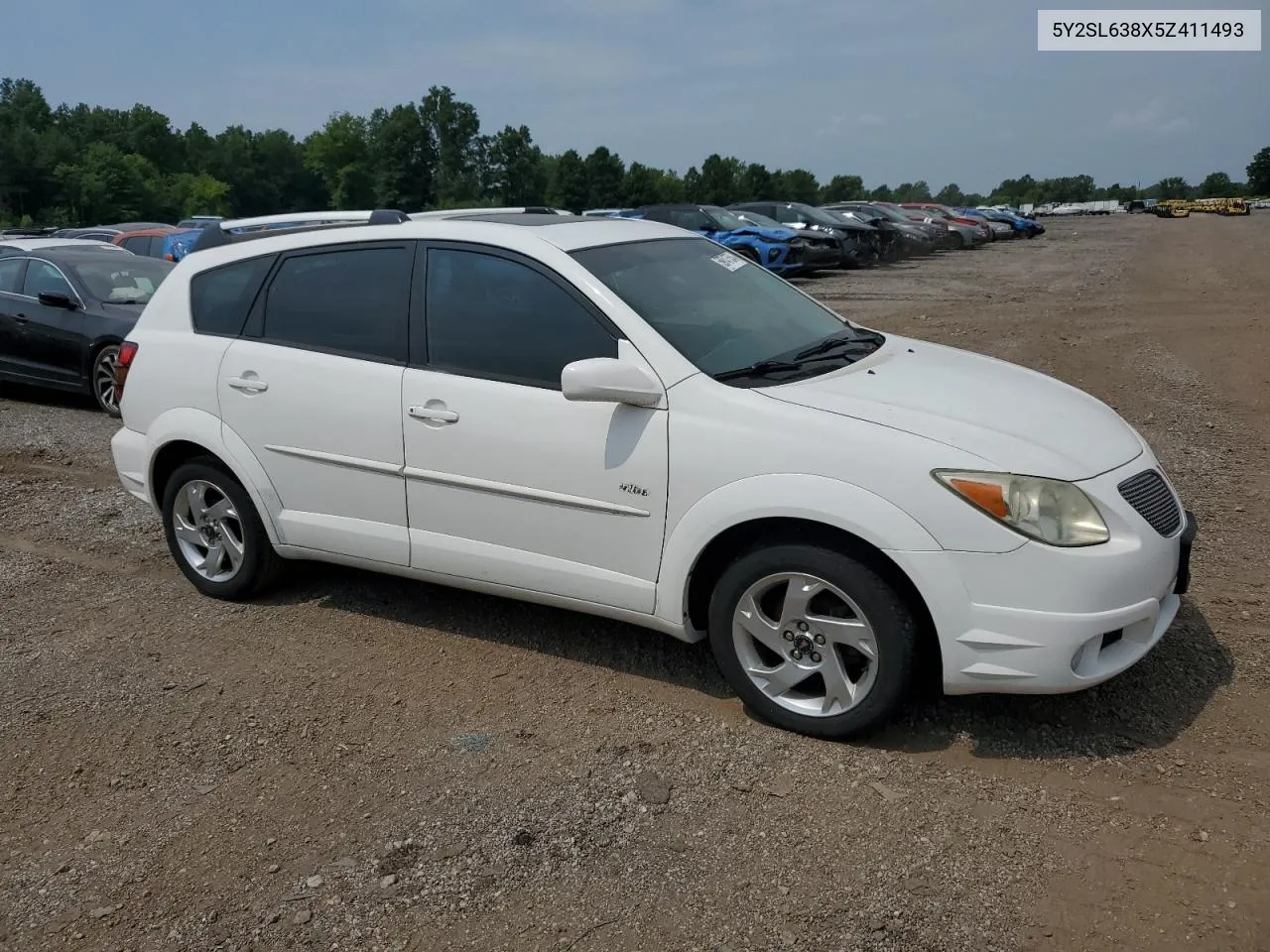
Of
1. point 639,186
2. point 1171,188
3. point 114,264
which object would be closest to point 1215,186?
point 1171,188

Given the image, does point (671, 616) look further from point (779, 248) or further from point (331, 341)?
point (779, 248)

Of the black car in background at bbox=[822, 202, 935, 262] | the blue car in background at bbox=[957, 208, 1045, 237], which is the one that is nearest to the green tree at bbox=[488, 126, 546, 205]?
the blue car in background at bbox=[957, 208, 1045, 237]

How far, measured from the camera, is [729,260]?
4.93 meters

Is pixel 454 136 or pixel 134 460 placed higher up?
pixel 454 136

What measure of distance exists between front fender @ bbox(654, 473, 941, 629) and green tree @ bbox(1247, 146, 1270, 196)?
145 meters

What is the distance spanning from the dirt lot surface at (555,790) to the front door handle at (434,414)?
1.05 meters

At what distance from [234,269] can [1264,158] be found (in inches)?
5726

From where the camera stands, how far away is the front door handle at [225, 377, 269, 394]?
186 inches

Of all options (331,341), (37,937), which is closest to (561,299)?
(331,341)

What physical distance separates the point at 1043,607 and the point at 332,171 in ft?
400

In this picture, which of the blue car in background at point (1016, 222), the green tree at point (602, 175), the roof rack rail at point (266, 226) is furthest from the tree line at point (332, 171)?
the roof rack rail at point (266, 226)

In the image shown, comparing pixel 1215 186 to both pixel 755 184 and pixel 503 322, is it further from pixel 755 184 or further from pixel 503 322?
pixel 503 322

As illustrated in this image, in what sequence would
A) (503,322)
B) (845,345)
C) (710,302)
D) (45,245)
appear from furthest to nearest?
(45,245) → (845,345) → (710,302) → (503,322)

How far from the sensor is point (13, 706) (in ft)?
14.1
